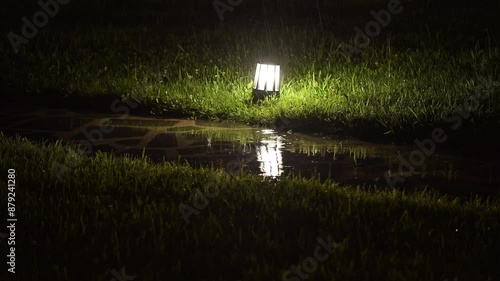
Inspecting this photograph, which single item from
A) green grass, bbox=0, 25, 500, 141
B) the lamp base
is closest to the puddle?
green grass, bbox=0, 25, 500, 141

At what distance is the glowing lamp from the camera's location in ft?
35.9

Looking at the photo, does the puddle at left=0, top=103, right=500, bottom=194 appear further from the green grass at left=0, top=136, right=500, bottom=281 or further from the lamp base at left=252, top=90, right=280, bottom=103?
the lamp base at left=252, top=90, right=280, bottom=103

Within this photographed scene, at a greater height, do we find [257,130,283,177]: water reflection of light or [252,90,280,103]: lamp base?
[252,90,280,103]: lamp base

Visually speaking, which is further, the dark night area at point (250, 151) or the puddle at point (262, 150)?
the puddle at point (262, 150)

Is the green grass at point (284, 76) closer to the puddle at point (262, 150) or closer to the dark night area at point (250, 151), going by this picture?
the dark night area at point (250, 151)

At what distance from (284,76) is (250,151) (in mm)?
3956

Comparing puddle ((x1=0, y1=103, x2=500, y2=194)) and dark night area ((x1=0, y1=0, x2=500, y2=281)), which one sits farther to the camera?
puddle ((x1=0, y1=103, x2=500, y2=194))

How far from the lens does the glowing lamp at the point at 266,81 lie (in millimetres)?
10953

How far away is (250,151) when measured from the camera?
856 cm

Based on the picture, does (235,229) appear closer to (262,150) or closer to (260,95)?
(262,150)

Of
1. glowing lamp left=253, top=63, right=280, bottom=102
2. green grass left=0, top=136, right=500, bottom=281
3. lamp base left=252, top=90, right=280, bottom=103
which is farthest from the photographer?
lamp base left=252, top=90, right=280, bottom=103

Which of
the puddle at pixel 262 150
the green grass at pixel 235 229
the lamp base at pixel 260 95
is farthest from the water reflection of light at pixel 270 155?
the lamp base at pixel 260 95

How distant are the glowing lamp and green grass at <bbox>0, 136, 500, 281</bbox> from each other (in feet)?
13.7

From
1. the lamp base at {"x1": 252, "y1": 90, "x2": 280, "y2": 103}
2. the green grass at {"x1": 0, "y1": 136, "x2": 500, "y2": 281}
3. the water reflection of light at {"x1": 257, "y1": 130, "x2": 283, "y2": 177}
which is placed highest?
the lamp base at {"x1": 252, "y1": 90, "x2": 280, "y2": 103}
